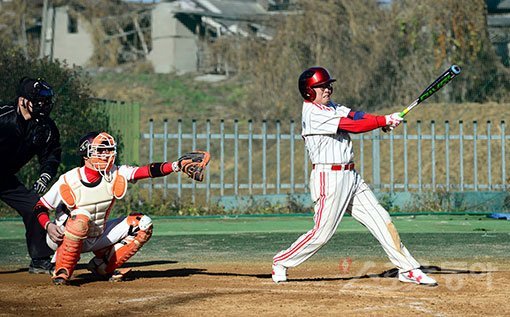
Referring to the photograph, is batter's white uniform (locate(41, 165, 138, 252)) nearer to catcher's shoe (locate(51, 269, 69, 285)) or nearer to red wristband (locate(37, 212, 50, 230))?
red wristband (locate(37, 212, 50, 230))

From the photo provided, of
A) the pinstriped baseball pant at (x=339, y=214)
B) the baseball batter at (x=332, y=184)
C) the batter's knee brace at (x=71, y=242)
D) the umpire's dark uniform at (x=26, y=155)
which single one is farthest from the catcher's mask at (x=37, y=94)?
the pinstriped baseball pant at (x=339, y=214)

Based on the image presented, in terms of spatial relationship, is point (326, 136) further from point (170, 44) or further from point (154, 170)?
point (170, 44)

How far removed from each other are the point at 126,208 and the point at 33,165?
207 cm

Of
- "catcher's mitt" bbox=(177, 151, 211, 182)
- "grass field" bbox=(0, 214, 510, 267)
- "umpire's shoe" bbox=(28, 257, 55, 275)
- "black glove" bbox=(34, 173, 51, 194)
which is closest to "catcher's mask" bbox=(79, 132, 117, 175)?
"catcher's mitt" bbox=(177, 151, 211, 182)

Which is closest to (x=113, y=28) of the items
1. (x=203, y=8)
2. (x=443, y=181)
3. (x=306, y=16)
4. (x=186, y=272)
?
(x=203, y=8)

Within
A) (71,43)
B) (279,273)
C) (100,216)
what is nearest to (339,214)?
(279,273)

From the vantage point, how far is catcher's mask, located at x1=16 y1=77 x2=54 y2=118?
431 inches

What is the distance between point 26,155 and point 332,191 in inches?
140

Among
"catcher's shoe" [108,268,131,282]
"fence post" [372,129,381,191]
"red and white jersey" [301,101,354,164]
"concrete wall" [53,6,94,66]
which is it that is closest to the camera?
"red and white jersey" [301,101,354,164]

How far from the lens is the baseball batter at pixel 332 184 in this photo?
9.88 metres

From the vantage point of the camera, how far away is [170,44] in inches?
2035

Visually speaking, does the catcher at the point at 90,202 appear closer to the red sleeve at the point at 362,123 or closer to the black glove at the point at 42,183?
the black glove at the point at 42,183

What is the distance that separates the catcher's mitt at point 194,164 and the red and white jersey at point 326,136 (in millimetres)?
1017

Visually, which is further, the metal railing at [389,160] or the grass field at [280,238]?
the metal railing at [389,160]
